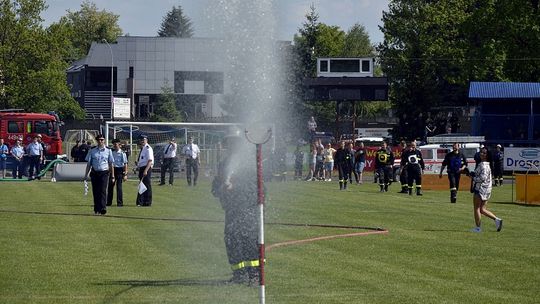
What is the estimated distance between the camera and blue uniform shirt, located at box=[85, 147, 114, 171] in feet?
87.5

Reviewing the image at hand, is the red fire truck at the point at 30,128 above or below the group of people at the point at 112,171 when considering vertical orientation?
above

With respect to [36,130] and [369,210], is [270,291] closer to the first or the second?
[369,210]

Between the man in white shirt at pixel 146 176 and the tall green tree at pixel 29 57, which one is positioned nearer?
the man in white shirt at pixel 146 176

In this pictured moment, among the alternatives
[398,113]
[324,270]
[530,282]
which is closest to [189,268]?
[324,270]

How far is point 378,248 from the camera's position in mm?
19422

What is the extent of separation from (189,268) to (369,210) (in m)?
14.3

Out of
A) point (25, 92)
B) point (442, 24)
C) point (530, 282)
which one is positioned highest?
point (442, 24)

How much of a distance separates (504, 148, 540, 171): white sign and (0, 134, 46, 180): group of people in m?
23.2

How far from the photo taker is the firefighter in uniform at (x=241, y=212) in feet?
47.8

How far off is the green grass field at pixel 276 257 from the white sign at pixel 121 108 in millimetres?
45178

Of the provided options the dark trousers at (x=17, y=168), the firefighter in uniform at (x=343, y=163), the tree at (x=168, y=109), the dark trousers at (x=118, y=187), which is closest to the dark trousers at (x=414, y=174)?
the firefighter in uniform at (x=343, y=163)

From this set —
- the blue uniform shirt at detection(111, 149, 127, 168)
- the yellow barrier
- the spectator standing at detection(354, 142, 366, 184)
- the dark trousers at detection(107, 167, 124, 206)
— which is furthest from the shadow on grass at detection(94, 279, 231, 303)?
the spectator standing at detection(354, 142, 366, 184)

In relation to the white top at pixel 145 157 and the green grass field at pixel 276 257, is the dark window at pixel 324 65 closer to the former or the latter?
the green grass field at pixel 276 257

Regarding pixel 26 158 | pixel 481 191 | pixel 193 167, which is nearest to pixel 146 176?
pixel 481 191
